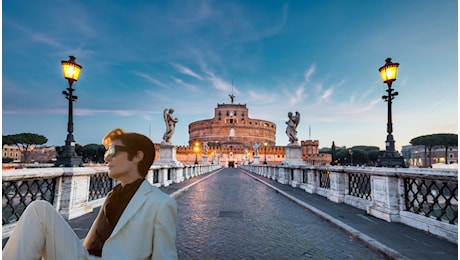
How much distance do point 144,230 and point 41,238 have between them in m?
0.59

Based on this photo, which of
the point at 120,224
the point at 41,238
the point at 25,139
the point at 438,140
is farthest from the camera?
the point at 438,140

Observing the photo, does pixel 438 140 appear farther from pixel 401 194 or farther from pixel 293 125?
pixel 401 194

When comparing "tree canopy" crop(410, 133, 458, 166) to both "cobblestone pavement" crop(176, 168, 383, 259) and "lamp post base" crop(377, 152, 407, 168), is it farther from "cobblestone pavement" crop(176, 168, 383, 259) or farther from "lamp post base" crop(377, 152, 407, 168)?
"cobblestone pavement" crop(176, 168, 383, 259)

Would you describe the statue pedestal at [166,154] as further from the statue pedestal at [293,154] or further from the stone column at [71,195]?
the stone column at [71,195]

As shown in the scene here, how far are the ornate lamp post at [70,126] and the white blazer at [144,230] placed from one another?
284 inches

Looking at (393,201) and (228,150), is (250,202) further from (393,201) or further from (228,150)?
(228,150)

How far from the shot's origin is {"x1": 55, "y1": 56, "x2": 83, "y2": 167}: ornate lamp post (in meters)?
8.03

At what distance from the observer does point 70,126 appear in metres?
8.37

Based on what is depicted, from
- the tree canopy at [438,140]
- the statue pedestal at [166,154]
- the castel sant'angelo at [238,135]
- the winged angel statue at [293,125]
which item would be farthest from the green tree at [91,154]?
the tree canopy at [438,140]

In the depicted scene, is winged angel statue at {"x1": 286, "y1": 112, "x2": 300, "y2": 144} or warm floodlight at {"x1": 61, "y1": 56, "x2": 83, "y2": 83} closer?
warm floodlight at {"x1": 61, "y1": 56, "x2": 83, "y2": 83}

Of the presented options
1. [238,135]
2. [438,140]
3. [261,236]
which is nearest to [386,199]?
[261,236]

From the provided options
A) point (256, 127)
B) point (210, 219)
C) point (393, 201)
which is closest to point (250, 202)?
point (210, 219)

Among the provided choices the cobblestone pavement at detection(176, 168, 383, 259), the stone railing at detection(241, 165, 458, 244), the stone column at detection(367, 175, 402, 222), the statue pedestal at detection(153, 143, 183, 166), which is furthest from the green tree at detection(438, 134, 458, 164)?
the cobblestone pavement at detection(176, 168, 383, 259)

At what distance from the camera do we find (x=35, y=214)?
1.64 meters
